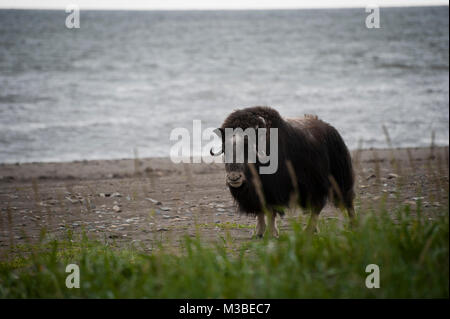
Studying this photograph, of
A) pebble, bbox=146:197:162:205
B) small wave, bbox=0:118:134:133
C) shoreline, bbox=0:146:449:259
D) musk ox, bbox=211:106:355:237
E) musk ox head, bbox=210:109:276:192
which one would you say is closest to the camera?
musk ox head, bbox=210:109:276:192

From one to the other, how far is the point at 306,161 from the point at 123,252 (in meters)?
2.19

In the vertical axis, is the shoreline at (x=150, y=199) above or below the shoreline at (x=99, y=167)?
below

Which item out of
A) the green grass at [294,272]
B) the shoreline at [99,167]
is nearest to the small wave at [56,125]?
the shoreline at [99,167]

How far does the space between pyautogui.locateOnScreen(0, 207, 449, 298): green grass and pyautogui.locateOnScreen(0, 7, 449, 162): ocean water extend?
8454mm

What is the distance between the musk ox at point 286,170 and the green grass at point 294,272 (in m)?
1.40

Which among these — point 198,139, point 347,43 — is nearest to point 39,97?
point 198,139

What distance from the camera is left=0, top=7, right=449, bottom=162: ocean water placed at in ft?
53.1

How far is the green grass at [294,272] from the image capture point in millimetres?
3186
